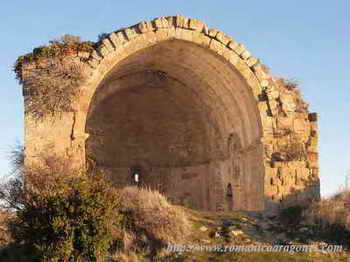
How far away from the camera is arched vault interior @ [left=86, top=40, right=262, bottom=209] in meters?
15.4

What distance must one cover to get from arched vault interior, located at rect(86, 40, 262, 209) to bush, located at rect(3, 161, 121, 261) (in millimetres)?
5049

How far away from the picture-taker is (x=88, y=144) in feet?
58.7

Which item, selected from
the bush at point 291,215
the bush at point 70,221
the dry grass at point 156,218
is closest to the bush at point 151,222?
the dry grass at point 156,218

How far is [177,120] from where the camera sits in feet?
64.4

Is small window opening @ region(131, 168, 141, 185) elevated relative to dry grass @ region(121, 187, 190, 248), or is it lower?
elevated

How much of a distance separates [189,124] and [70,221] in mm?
9539

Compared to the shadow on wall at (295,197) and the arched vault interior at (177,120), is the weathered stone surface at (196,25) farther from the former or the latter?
the shadow on wall at (295,197)

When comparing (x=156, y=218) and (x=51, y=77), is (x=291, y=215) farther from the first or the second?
(x=51, y=77)

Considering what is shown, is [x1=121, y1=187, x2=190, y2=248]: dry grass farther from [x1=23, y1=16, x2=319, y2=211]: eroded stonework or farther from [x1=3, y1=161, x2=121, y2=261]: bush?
[x1=23, y1=16, x2=319, y2=211]: eroded stonework

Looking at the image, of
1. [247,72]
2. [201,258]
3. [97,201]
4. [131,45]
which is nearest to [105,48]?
[131,45]

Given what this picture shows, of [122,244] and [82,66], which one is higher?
[82,66]

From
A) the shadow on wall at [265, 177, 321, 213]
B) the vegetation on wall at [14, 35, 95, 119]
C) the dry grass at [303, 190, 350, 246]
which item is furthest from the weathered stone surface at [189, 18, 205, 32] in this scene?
the dry grass at [303, 190, 350, 246]

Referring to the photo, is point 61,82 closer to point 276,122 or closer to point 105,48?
point 105,48

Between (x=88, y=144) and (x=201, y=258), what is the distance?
8.36 metres
